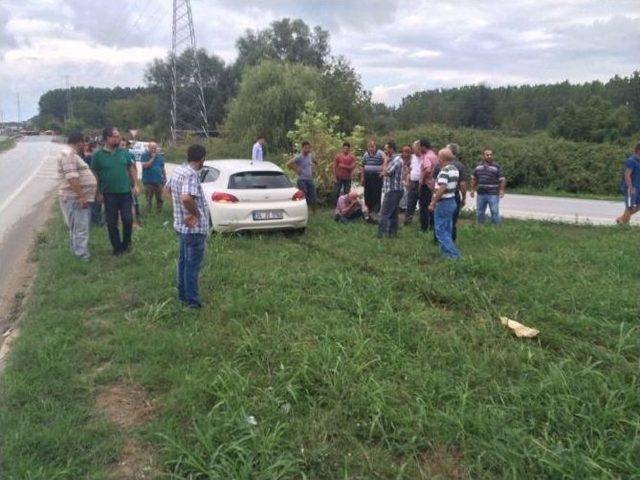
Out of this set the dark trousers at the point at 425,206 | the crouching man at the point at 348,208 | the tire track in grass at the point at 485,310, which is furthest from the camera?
the crouching man at the point at 348,208

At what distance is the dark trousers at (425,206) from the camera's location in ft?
34.4

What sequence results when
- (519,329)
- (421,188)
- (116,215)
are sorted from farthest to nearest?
1. (421,188)
2. (116,215)
3. (519,329)

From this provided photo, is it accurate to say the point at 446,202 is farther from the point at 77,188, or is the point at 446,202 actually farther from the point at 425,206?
the point at 77,188

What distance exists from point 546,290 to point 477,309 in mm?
1031

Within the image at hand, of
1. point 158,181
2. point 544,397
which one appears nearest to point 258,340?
point 544,397

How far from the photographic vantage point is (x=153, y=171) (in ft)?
40.7

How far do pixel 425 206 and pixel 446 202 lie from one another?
2.56 m

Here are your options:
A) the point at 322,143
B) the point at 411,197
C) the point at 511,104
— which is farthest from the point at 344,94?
the point at 511,104

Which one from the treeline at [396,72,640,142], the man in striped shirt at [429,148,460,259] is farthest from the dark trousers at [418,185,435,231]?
the treeline at [396,72,640,142]

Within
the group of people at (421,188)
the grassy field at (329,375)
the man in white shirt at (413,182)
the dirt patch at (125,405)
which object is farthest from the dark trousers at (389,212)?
the dirt patch at (125,405)

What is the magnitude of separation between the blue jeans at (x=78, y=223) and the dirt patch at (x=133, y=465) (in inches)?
203

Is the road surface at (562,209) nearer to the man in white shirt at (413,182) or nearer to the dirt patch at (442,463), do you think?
the man in white shirt at (413,182)

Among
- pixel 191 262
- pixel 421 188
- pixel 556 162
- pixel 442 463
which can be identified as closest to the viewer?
pixel 442 463

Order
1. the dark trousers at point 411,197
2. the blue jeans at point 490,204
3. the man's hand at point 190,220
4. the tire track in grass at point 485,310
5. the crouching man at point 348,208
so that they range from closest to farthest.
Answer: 1. the tire track in grass at point 485,310
2. the man's hand at point 190,220
3. the dark trousers at point 411,197
4. the blue jeans at point 490,204
5. the crouching man at point 348,208
